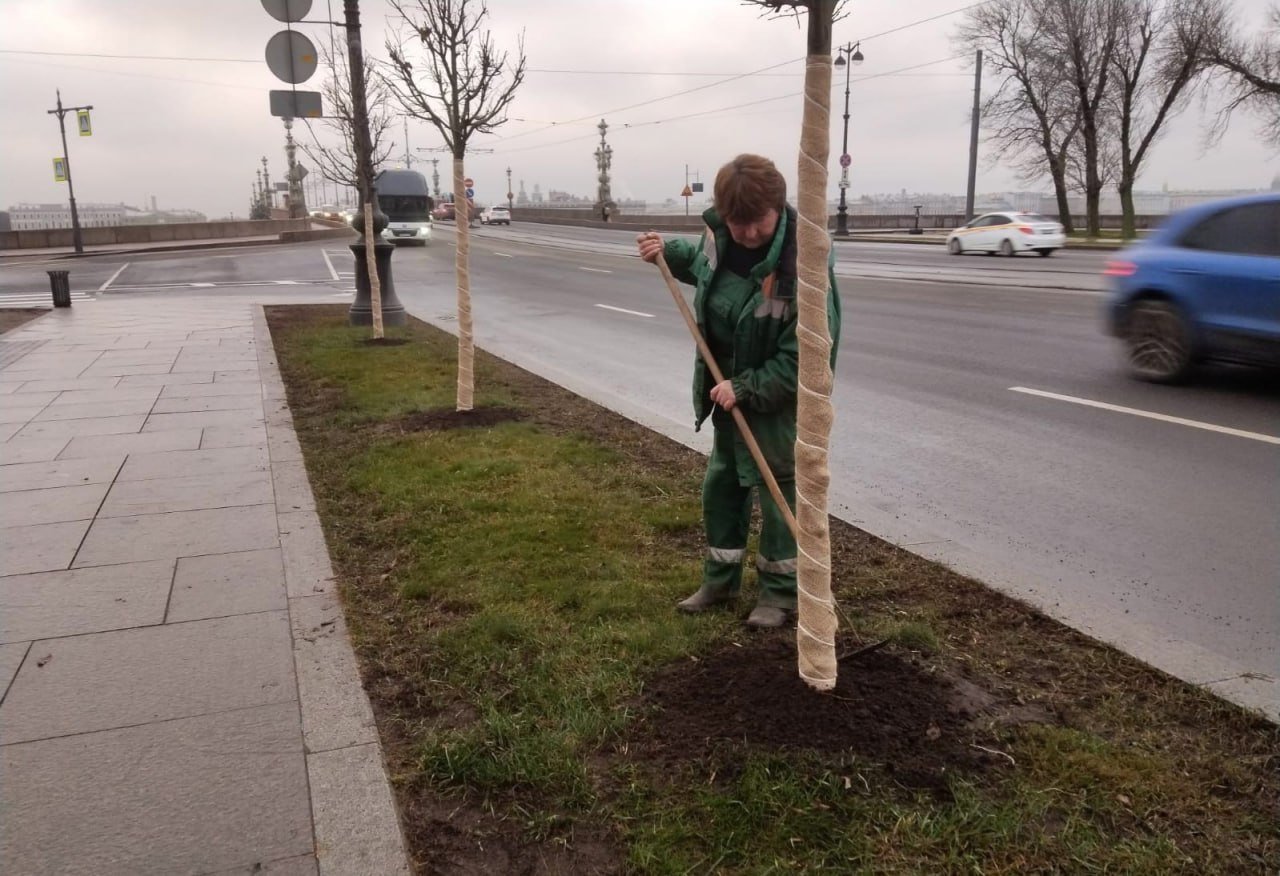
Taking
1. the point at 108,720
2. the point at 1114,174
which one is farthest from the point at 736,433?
the point at 1114,174

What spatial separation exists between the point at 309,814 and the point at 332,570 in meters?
1.92

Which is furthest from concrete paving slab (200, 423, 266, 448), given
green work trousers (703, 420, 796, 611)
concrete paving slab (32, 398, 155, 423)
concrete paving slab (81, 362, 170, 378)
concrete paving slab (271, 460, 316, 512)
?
green work trousers (703, 420, 796, 611)

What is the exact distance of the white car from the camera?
28609 millimetres

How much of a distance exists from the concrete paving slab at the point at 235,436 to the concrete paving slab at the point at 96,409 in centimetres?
123

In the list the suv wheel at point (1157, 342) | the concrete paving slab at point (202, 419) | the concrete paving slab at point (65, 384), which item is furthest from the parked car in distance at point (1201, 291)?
the concrete paving slab at point (65, 384)

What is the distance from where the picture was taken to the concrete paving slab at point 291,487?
5.41m

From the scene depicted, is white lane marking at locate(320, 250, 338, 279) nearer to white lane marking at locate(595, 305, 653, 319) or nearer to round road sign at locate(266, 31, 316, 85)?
white lane marking at locate(595, 305, 653, 319)

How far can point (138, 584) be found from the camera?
435 centimetres

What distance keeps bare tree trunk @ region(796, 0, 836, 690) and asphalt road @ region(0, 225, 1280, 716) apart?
1330 mm

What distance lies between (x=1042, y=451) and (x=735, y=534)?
12.0ft

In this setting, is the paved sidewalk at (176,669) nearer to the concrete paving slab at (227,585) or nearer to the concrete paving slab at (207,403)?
the concrete paving slab at (227,585)

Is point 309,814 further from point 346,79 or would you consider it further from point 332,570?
point 346,79

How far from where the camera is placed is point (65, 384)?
9.62m

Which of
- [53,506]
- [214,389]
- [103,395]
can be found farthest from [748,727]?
[103,395]
